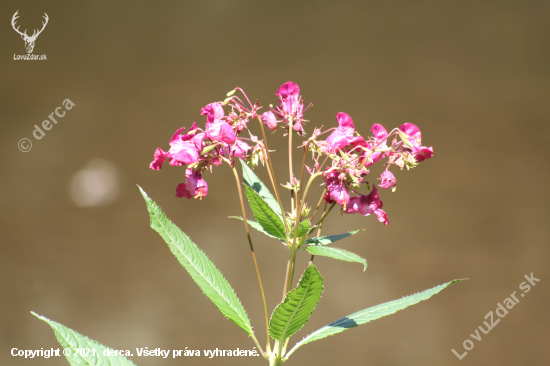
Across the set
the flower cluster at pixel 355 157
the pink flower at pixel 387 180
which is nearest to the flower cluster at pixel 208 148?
the flower cluster at pixel 355 157

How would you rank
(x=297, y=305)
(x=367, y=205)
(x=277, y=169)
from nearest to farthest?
(x=297, y=305) < (x=367, y=205) < (x=277, y=169)

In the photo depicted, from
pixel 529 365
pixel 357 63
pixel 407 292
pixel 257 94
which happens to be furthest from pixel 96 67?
pixel 529 365

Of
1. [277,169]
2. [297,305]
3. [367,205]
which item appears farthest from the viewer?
[277,169]

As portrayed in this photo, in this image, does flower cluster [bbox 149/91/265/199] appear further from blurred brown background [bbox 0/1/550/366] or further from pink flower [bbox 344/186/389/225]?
Result: blurred brown background [bbox 0/1/550/366]

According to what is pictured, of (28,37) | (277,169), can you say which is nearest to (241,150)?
(277,169)

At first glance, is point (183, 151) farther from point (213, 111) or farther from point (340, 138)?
point (340, 138)

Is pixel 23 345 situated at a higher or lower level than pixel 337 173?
higher

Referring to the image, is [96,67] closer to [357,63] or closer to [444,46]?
[357,63]
